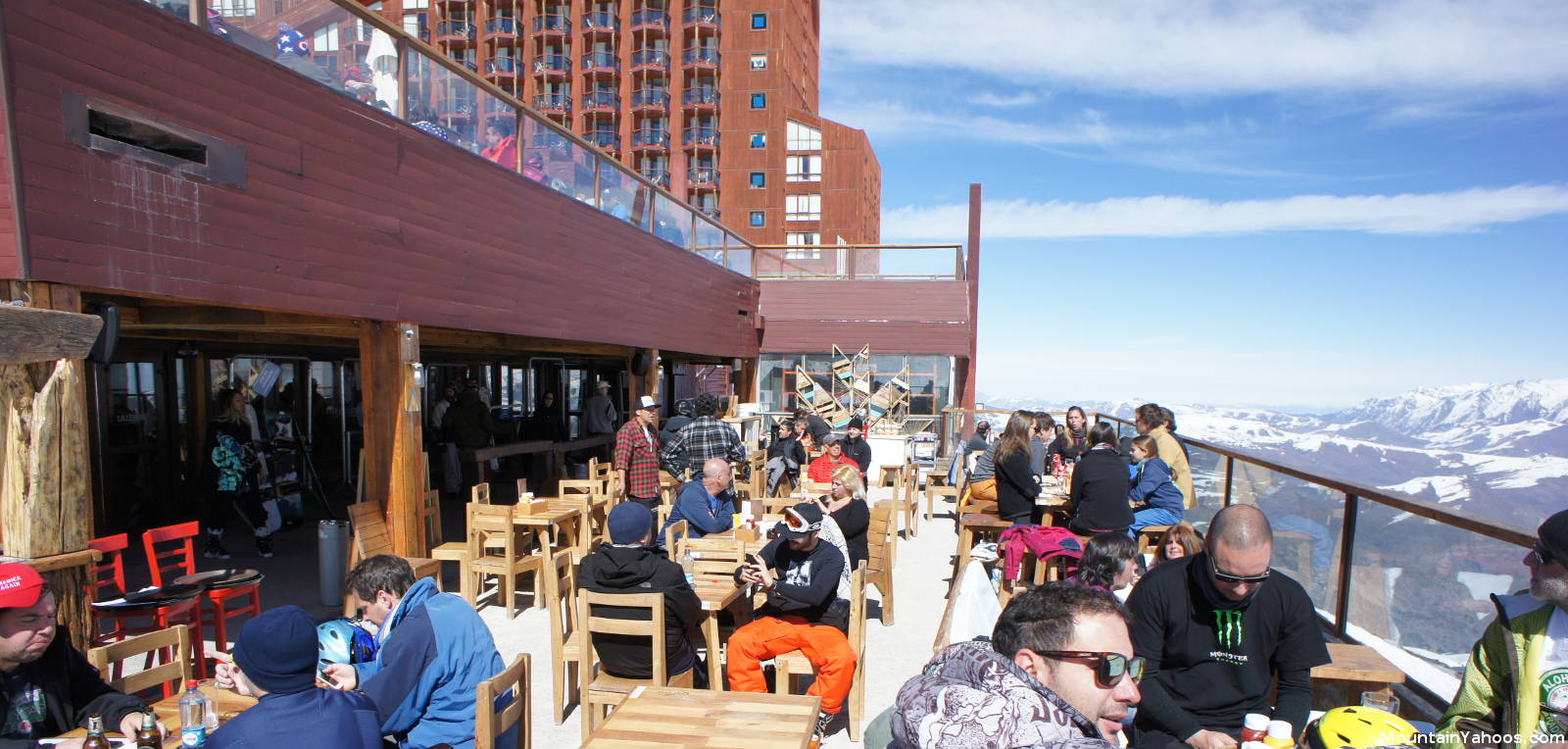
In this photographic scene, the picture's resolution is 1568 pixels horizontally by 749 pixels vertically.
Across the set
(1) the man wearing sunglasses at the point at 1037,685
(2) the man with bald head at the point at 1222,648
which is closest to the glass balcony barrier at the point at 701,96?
(2) the man with bald head at the point at 1222,648

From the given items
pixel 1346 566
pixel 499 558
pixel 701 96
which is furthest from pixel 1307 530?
pixel 701 96

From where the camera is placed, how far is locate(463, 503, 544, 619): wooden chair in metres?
6.15

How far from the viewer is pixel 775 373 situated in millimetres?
19141

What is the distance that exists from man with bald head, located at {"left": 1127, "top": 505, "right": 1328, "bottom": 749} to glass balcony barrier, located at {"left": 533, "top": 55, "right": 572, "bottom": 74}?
1804 inches

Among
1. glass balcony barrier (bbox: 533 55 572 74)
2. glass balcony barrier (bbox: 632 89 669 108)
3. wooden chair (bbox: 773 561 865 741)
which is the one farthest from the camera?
glass balcony barrier (bbox: 533 55 572 74)

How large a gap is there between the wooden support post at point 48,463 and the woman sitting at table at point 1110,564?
17.1 ft

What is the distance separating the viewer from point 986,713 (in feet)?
5.95

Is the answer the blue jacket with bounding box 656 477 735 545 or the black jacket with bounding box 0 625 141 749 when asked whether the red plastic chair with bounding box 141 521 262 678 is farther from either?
the blue jacket with bounding box 656 477 735 545

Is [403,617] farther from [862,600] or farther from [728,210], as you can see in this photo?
[728,210]

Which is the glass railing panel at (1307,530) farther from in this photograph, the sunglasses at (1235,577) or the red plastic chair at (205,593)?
the red plastic chair at (205,593)

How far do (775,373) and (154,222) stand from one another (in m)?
15.1

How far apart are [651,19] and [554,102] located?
7.14 m

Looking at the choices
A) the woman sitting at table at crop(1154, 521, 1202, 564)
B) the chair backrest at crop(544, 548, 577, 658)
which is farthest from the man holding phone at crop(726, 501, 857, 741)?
the woman sitting at table at crop(1154, 521, 1202, 564)

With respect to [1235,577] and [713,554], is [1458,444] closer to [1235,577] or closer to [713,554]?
[713,554]
